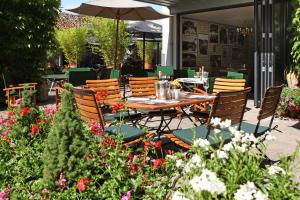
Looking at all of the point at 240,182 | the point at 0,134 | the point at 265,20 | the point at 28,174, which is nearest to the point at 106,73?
the point at 265,20

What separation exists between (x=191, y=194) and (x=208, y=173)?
0.24m

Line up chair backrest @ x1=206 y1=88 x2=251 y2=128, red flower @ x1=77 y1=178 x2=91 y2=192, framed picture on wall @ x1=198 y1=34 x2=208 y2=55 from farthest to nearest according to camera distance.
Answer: framed picture on wall @ x1=198 y1=34 x2=208 y2=55, chair backrest @ x1=206 y1=88 x2=251 y2=128, red flower @ x1=77 y1=178 x2=91 y2=192

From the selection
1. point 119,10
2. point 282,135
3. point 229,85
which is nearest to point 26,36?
point 119,10

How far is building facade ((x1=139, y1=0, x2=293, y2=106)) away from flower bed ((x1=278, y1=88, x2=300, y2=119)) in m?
1.22

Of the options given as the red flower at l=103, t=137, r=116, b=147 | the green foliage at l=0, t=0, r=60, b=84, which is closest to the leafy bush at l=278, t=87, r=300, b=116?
the red flower at l=103, t=137, r=116, b=147

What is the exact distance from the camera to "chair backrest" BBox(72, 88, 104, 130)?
3.51 m

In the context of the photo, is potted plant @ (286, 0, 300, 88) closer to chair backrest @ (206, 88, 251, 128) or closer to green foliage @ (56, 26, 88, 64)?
chair backrest @ (206, 88, 251, 128)

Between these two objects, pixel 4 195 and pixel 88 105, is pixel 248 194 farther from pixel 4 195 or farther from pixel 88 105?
pixel 88 105

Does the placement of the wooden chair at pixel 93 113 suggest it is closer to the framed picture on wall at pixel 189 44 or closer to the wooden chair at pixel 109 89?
the wooden chair at pixel 109 89

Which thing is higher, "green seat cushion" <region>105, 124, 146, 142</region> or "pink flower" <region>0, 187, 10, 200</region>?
"green seat cushion" <region>105, 124, 146, 142</region>

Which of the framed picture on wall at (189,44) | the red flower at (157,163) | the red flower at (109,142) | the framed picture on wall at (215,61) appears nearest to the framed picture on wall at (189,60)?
the framed picture on wall at (189,44)

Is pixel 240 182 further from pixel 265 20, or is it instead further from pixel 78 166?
pixel 265 20

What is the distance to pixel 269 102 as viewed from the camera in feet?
12.5

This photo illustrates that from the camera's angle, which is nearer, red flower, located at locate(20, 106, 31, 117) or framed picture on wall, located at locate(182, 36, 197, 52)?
red flower, located at locate(20, 106, 31, 117)
